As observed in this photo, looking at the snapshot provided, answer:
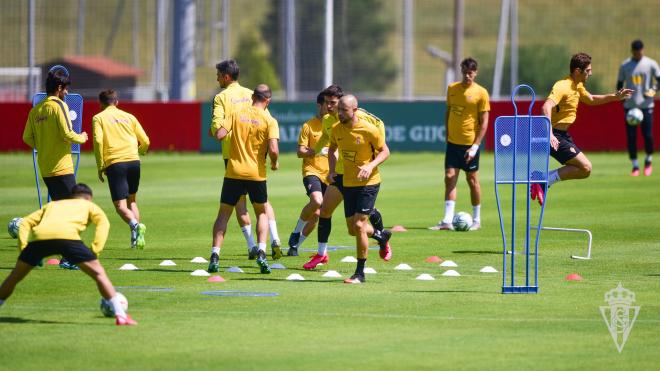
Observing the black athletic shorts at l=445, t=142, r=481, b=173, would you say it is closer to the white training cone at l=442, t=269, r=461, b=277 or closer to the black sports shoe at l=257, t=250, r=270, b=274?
the white training cone at l=442, t=269, r=461, b=277

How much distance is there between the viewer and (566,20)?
3027 inches

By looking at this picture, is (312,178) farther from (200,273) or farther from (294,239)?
(200,273)

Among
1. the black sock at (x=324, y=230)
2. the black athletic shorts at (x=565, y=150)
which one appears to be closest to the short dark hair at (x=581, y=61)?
the black athletic shorts at (x=565, y=150)

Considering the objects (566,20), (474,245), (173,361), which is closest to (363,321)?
(173,361)

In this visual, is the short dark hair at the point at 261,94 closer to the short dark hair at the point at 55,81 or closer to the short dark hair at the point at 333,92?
the short dark hair at the point at 333,92

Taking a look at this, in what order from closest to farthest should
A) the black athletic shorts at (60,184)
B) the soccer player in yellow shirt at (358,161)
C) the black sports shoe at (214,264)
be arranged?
the soccer player in yellow shirt at (358,161) < the black sports shoe at (214,264) < the black athletic shorts at (60,184)

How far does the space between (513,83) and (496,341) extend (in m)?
31.7

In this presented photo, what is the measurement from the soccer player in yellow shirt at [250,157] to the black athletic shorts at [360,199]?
1.20 m

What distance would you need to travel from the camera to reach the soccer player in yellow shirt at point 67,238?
1096cm

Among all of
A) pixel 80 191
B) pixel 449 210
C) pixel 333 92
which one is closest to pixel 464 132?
pixel 449 210

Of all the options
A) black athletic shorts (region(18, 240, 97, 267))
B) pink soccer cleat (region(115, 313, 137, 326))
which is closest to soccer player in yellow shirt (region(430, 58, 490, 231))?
pink soccer cleat (region(115, 313, 137, 326))

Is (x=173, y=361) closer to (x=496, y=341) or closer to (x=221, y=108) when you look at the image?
(x=496, y=341)

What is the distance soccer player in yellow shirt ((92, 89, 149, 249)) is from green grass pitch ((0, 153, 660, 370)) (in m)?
0.50

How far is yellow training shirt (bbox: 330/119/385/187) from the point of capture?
14.0 metres
